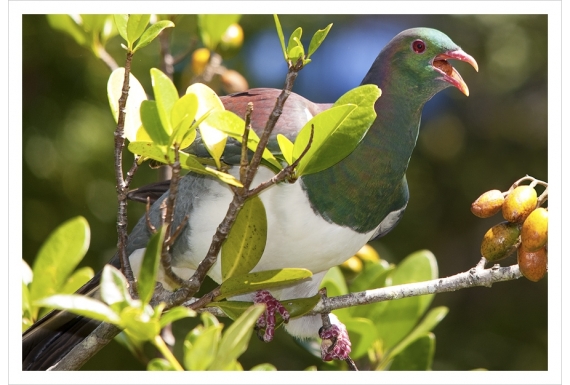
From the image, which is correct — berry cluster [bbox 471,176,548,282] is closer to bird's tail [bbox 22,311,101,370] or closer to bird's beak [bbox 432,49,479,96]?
bird's beak [bbox 432,49,479,96]

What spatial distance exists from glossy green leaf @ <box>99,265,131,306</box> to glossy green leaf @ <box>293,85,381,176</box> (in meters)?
0.35

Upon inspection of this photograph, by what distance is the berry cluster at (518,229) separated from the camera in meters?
1.35

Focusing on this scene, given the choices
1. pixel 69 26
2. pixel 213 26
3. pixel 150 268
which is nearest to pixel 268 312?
pixel 150 268

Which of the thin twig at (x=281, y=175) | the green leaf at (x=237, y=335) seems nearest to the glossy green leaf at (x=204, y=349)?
the green leaf at (x=237, y=335)

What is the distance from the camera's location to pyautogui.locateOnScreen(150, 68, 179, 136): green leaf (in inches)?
42.8

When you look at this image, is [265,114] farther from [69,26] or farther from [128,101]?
[69,26]

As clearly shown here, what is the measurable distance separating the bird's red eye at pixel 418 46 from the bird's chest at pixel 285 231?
40 cm

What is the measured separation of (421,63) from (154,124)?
0.73m

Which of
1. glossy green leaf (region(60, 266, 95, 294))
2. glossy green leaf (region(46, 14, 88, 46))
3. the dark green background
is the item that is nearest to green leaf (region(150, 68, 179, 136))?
glossy green leaf (region(60, 266, 95, 294))

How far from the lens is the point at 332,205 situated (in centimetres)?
156

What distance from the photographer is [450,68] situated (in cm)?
161

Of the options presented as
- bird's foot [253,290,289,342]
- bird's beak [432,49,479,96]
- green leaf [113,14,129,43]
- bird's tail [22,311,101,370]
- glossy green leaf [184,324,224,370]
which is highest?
green leaf [113,14,129,43]
